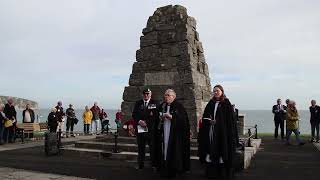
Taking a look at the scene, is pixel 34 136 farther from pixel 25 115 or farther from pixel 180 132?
pixel 180 132

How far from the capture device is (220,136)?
8.94 m

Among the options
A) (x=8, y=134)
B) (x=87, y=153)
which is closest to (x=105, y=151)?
(x=87, y=153)

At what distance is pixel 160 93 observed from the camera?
13266mm

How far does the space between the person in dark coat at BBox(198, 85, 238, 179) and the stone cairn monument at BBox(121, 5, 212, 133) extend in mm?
3423

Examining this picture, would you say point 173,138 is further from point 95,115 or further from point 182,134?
point 95,115

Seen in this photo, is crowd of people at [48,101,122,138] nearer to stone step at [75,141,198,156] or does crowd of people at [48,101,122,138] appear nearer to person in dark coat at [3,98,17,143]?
person in dark coat at [3,98,17,143]

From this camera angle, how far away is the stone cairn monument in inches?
505

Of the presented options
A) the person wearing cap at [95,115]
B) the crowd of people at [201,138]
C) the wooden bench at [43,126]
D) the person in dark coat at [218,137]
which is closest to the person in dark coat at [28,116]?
the wooden bench at [43,126]

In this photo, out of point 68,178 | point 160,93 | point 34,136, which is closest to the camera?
point 68,178

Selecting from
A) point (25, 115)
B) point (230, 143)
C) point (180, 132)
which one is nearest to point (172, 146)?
point (180, 132)

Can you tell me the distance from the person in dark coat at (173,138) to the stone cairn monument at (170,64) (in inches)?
129

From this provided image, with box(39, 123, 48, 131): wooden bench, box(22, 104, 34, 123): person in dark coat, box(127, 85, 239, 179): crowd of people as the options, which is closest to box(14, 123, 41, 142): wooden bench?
box(22, 104, 34, 123): person in dark coat

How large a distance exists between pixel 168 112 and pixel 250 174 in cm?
227

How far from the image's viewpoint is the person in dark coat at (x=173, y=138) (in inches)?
356
